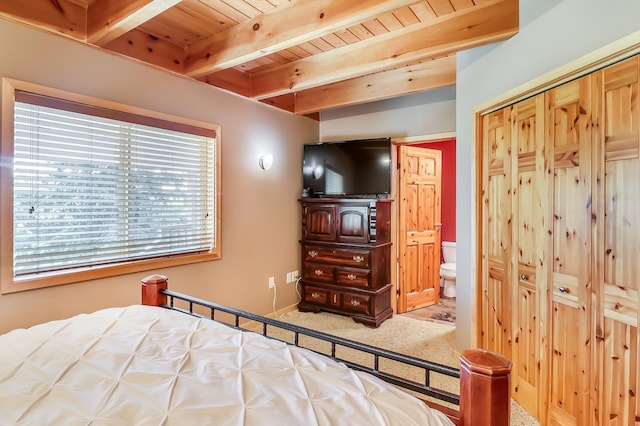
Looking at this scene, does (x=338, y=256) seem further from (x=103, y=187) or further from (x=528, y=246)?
(x=103, y=187)

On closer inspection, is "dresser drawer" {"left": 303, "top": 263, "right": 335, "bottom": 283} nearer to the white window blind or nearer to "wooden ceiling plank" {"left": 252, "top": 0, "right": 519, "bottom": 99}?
the white window blind

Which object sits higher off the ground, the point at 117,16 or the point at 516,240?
the point at 117,16

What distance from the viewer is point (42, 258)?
79.5 inches

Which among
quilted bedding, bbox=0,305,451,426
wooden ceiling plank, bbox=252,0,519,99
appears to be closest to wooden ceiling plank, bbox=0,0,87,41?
wooden ceiling plank, bbox=252,0,519,99

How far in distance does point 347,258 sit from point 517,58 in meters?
2.38

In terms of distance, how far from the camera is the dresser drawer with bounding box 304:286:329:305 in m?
3.80

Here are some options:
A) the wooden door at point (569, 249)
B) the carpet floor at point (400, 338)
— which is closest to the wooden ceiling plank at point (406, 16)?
the wooden door at point (569, 249)

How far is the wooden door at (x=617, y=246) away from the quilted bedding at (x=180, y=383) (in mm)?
1177

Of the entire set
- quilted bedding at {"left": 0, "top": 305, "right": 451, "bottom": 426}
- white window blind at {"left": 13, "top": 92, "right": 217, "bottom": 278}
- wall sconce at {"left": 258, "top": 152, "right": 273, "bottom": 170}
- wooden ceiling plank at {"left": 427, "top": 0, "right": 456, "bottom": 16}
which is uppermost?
wooden ceiling plank at {"left": 427, "top": 0, "right": 456, "bottom": 16}

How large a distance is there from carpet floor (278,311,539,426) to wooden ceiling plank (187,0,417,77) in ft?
8.24

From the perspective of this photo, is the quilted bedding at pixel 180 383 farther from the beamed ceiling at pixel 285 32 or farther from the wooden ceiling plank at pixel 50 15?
the wooden ceiling plank at pixel 50 15

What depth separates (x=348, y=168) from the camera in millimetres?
3816

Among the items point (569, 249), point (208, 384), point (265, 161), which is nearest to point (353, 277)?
point (265, 161)

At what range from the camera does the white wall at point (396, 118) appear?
11.6ft
